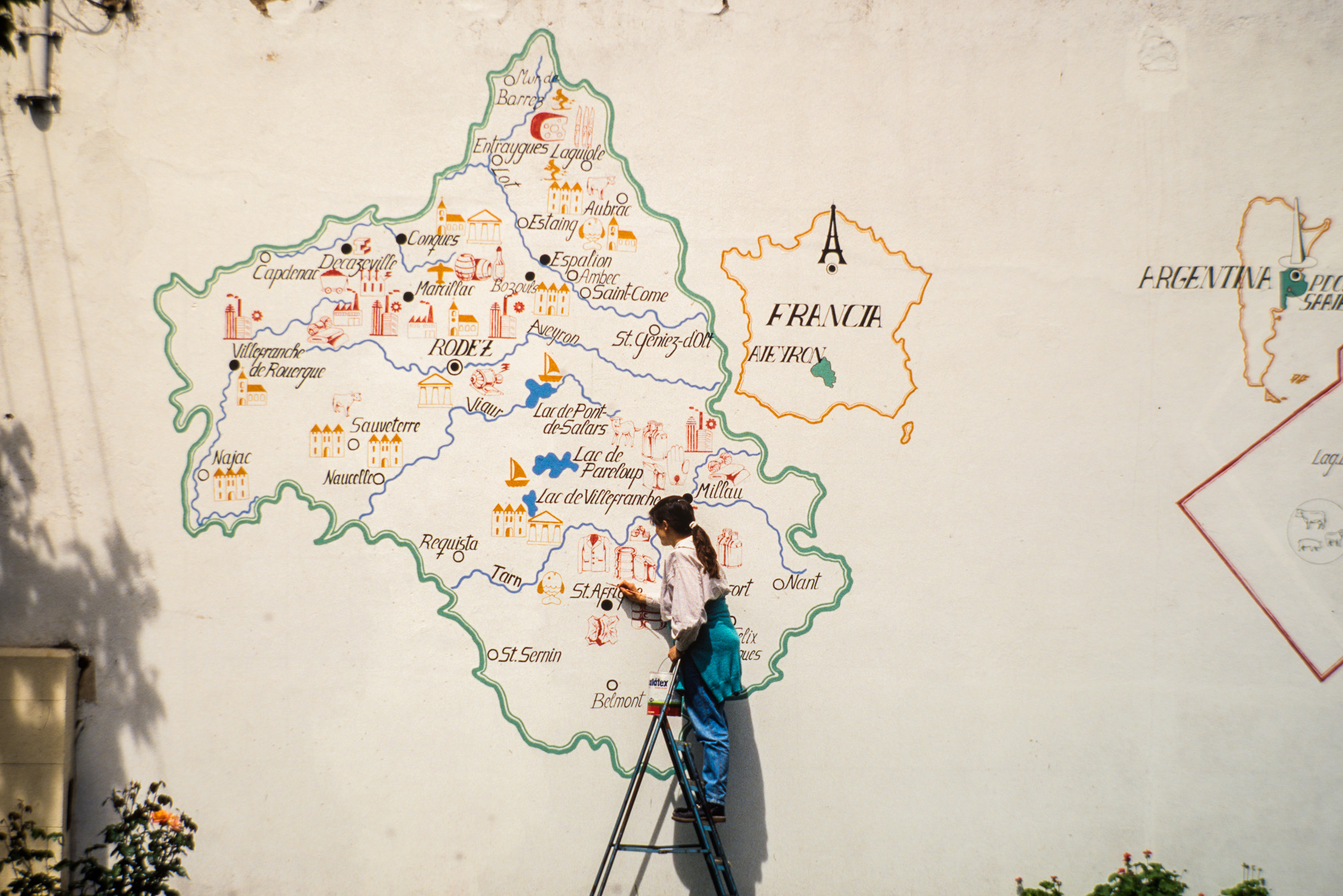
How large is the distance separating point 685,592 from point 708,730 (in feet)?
2.11

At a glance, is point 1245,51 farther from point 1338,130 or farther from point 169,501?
point 169,501

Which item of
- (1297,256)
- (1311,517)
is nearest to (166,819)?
(1311,517)

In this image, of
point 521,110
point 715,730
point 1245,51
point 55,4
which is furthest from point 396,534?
point 1245,51

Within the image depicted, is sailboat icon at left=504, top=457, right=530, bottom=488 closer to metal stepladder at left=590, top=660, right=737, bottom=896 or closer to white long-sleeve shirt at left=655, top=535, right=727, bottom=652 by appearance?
white long-sleeve shirt at left=655, top=535, right=727, bottom=652

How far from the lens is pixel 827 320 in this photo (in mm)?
4273

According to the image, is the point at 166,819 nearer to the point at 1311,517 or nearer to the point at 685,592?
the point at 685,592

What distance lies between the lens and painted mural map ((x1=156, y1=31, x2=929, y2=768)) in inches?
164

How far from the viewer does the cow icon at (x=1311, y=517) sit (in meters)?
4.38

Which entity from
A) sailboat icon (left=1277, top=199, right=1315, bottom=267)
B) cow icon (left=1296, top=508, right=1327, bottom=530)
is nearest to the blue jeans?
cow icon (left=1296, top=508, right=1327, bottom=530)

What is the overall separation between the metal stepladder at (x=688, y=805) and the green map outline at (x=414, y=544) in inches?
8.5

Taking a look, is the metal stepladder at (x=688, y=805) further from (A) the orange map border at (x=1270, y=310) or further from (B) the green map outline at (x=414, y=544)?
(A) the orange map border at (x=1270, y=310)

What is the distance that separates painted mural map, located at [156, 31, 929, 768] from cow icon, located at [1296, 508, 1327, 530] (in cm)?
235

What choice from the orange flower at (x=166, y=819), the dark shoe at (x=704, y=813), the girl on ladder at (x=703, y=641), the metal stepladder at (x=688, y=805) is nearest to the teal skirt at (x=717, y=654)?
the girl on ladder at (x=703, y=641)

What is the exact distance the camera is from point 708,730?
403 cm
